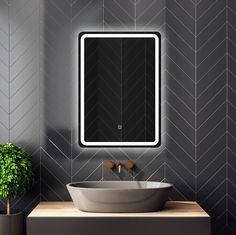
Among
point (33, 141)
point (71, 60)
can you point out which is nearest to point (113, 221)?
point (33, 141)

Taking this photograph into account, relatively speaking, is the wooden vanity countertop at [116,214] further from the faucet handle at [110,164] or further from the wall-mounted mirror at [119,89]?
the wall-mounted mirror at [119,89]

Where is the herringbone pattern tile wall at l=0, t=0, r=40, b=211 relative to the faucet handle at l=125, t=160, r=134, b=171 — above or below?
above

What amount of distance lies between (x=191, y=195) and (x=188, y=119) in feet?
1.71

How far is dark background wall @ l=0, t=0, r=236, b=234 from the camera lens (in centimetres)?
353

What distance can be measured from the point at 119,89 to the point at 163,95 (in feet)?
1.01

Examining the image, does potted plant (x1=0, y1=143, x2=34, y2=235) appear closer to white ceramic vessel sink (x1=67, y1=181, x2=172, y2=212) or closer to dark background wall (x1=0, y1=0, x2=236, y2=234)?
dark background wall (x1=0, y1=0, x2=236, y2=234)

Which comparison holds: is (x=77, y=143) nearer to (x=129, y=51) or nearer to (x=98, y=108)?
(x=98, y=108)

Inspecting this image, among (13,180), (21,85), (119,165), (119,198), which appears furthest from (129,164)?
(21,85)

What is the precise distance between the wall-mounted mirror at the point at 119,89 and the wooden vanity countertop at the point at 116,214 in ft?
1.56

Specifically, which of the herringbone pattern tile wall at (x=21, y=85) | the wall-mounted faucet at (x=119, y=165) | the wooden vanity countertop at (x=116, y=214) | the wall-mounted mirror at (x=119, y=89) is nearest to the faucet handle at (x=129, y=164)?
the wall-mounted faucet at (x=119, y=165)

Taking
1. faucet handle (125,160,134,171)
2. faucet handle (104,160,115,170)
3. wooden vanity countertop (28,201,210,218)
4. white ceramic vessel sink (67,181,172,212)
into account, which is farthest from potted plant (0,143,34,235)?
faucet handle (125,160,134,171)

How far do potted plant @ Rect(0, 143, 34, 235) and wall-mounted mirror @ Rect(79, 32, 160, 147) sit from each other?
1.47 feet

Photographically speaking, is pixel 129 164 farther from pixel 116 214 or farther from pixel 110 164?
pixel 116 214

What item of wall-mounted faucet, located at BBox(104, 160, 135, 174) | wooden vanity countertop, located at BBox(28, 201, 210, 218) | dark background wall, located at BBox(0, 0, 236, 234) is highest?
dark background wall, located at BBox(0, 0, 236, 234)
